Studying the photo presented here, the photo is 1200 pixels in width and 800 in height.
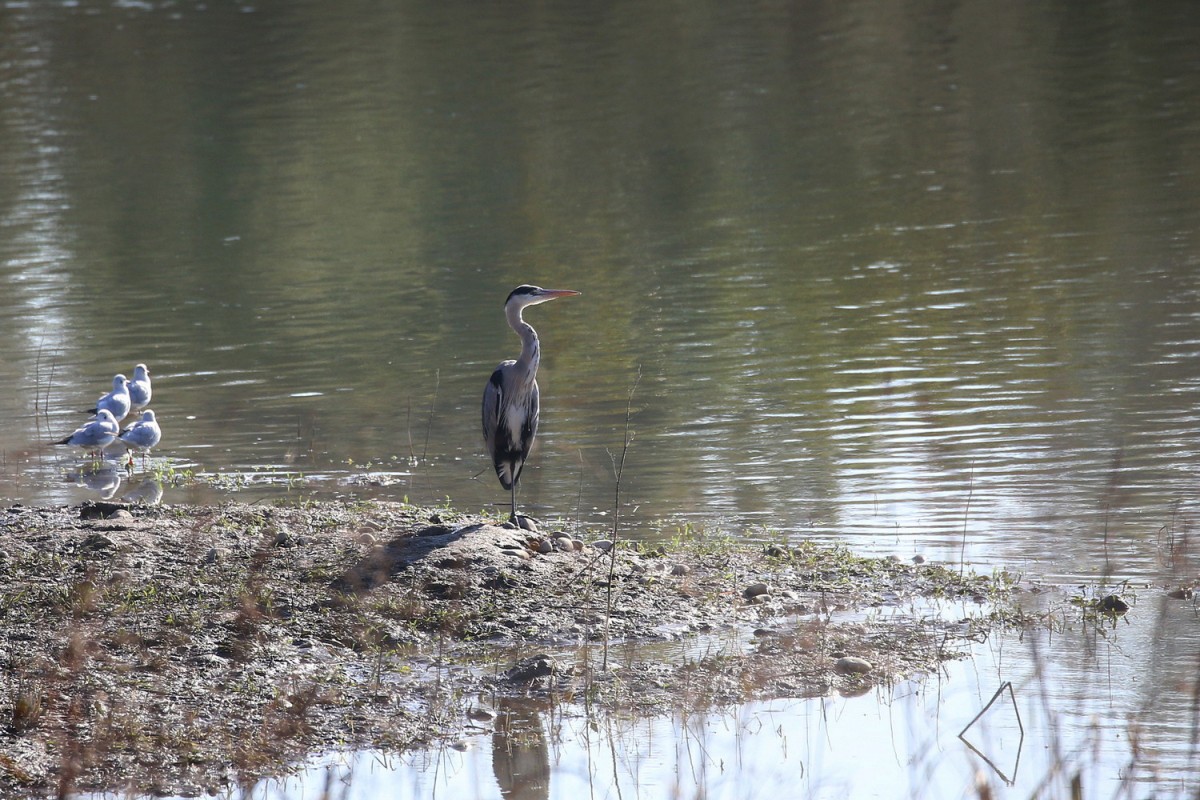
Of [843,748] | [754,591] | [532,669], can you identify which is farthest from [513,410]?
[843,748]

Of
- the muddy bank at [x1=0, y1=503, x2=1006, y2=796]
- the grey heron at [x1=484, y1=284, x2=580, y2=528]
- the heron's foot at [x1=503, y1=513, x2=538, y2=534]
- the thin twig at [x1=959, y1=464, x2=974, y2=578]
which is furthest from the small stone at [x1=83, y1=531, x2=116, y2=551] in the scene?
the thin twig at [x1=959, y1=464, x2=974, y2=578]

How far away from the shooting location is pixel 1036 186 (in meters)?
23.8

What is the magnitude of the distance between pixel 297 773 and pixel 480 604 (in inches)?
72.3

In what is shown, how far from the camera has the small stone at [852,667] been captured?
23.6ft

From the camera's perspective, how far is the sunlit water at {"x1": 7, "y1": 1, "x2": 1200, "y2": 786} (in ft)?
36.3

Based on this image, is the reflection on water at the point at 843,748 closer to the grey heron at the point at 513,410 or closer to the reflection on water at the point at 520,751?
the reflection on water at the point at 520,751

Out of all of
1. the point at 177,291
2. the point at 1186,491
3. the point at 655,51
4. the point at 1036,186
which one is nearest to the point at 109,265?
the point at 177,291

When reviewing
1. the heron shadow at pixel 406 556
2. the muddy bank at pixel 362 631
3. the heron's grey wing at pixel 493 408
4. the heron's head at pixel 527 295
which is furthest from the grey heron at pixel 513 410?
the heron shadow at pixel 406 556

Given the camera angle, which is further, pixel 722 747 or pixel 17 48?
pixel 17 48

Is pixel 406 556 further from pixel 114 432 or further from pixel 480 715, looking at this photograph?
pixel 114 432

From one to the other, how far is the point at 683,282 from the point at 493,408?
9328 mm

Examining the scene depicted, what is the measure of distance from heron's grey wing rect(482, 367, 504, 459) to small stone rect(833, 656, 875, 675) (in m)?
3.71

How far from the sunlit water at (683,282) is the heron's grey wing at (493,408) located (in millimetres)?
716

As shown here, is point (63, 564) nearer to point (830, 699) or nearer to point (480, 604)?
point (480, 604)
